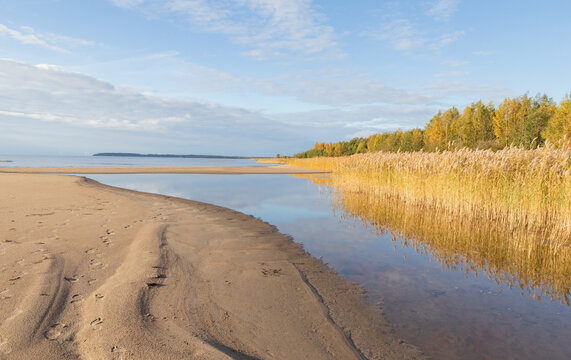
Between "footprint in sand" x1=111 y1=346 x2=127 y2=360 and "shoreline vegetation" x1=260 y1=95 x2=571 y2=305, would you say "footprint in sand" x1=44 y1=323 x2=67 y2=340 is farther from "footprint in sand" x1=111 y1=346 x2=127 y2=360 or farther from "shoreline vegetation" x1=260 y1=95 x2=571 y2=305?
"shoreline vegetation" x1=260 y1=95 x2=571 y2=305

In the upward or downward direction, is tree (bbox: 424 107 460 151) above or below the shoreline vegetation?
above

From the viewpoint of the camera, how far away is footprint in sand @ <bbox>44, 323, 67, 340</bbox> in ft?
11.5

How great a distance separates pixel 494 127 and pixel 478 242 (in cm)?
6628

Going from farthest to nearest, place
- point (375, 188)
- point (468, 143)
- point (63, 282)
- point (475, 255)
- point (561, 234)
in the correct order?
point (468, 143) < point (375, 188) < point (561, 234) < point (475, 255) < point (63, 282)

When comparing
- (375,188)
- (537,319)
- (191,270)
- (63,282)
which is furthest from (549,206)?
(63,282)

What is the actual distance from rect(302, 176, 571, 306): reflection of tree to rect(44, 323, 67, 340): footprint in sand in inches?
282

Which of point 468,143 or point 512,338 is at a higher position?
point 468,143

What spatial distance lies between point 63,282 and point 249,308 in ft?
10.2

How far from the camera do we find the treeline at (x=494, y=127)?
150 ft

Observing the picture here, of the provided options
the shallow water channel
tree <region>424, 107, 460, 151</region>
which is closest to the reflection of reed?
the shallow water channel

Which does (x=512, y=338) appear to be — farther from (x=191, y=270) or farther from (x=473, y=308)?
(x=191, y=270)

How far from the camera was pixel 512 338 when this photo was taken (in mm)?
4215

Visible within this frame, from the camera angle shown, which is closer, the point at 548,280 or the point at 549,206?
the point at 548,280

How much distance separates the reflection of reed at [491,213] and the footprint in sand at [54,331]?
24.0ft
